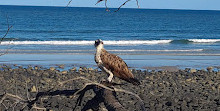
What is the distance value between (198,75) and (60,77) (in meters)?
4.53

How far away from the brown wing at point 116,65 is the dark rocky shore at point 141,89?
105cm

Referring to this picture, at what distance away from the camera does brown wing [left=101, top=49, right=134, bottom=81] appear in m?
5.60

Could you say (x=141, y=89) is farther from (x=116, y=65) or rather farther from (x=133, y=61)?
(x=133, y=61)

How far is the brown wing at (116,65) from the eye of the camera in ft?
18.4

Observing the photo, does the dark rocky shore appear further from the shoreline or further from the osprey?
the shoreline

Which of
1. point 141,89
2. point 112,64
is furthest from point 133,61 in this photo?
point 112,64

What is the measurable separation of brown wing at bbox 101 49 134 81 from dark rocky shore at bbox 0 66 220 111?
105 cm

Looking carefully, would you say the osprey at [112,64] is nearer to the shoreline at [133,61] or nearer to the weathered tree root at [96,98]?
the weathered tree root at [96,98]

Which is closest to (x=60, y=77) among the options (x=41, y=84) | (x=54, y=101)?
(x=41, y=84)

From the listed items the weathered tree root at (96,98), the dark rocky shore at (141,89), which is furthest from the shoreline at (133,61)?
the weathered tree root at (96,98)

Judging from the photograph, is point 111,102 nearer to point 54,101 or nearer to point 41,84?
point 54,101

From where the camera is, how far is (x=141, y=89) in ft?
35.4

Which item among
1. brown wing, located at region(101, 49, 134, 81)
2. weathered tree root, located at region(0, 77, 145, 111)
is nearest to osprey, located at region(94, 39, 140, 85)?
brown wing, located at region(101, 49, 134, 81)

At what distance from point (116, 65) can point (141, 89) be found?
5.28 meters
